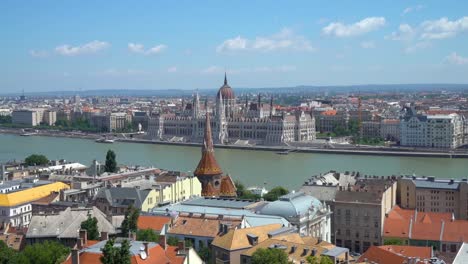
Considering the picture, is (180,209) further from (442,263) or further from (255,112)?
(255,112)

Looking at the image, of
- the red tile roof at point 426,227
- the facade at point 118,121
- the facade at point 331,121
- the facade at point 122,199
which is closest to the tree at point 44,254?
the facade at point 122,199

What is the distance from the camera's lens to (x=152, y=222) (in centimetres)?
1148

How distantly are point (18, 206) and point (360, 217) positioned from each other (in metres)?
6.61

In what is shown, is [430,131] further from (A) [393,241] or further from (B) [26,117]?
(B) [26,117]

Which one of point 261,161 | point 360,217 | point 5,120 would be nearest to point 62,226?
point 360,217

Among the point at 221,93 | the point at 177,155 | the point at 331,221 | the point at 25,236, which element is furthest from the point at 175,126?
the point at 25,236

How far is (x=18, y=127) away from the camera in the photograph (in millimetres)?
57531

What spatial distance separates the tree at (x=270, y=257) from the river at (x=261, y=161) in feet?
40.3

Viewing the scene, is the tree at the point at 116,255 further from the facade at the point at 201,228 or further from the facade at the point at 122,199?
the facade at the point at 122,199

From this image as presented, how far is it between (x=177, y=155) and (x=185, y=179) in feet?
65.3

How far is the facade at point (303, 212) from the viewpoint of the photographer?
11969mm

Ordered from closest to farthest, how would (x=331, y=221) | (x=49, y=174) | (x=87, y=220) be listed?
(x=87, y=220)
(x=331, y=221)
(x=49, y=174)

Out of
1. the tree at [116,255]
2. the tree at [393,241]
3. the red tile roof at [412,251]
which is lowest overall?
the tree at [393,241]

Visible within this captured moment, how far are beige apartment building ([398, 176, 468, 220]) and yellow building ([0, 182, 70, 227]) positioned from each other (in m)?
7.78
